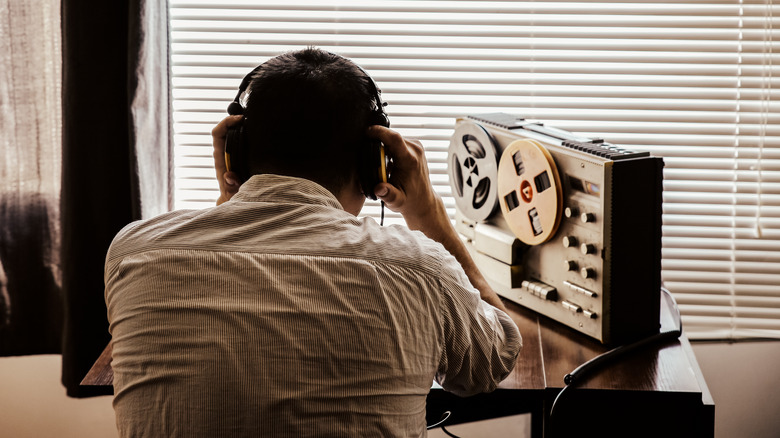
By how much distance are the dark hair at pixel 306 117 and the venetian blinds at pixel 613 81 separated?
919 millimetres

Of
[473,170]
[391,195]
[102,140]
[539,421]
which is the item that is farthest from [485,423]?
[102,140]

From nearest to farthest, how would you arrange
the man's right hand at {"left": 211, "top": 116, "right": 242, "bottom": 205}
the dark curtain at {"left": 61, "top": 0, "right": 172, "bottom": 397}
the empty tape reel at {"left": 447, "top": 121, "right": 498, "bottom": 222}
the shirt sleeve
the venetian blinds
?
the shirt sleeve
the man's right hand at {"left": 211, "top": 116, "right": 242, "bottom": 205}
the empty tape reel at {"left": 447, "top": 121, "right": 498, "bottom": 222}
the dark curtain at {"left": 61, "top": 0, "right": 172, "bottom": 397}
the venetian blinds

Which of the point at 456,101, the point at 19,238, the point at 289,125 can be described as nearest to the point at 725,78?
the point at 456,101

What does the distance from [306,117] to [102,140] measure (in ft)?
3.28

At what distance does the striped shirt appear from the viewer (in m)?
0.91

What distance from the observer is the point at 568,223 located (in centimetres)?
146

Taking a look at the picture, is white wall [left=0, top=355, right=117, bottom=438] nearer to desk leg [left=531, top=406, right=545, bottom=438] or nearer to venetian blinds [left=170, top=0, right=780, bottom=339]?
venetian blinds [left=170, top=0, right=780, bottom=339]

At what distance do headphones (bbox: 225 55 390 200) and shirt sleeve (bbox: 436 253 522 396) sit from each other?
0.71 ft

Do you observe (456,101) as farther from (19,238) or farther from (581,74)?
(19,238)

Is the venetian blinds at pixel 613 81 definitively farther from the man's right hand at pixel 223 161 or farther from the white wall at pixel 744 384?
the man's right hand at pixel 223 161

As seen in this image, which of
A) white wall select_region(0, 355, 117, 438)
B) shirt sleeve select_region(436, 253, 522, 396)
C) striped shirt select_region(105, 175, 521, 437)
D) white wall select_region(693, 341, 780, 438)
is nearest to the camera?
striped shirt select_region(105, 175, 521, 437)

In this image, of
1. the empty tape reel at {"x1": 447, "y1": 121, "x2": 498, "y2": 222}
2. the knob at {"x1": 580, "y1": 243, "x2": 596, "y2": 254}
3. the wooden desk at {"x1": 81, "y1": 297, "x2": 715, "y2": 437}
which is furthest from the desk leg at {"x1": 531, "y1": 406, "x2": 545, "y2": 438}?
the empty tape reel at {"x1": 447, "y1": 121, "x2": 498, "y2": 222}

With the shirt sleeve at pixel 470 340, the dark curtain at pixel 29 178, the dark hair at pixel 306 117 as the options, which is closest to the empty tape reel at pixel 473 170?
the shirt sleeve at pixel 470 340

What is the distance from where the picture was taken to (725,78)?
195 cm
